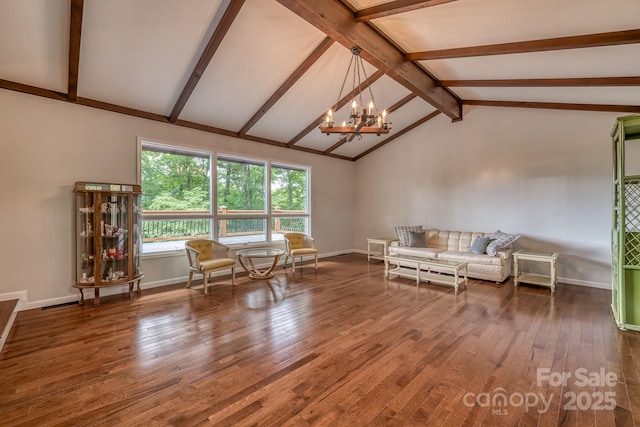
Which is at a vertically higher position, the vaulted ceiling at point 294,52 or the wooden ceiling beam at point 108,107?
the vaulted ceiling at point 294,52

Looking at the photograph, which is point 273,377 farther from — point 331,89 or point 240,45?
point 331,89

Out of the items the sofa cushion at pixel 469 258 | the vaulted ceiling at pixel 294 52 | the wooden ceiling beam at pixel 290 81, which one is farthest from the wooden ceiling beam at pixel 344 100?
the sofa cushion at pixel 469 258

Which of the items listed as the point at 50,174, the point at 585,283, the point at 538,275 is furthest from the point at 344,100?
the point at 585,283

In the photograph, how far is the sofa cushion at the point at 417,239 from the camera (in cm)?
646

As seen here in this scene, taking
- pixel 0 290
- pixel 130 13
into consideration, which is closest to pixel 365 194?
pixel 130 13

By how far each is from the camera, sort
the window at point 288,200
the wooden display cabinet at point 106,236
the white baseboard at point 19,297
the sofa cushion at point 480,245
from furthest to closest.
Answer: the window at point 288,200 < the sofa cushion at point 480,245 < the wooden display cabinet at point 106,236 < the white baseboard at point 19,297

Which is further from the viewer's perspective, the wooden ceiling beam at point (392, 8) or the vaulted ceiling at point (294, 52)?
the vaulted ceiling at point (294, 52)

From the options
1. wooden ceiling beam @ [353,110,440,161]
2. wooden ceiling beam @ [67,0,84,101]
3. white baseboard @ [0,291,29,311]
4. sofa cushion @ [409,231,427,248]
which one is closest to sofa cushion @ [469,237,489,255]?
sofa cushion @ [409,231,427,248]

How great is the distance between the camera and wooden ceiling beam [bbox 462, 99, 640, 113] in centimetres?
464

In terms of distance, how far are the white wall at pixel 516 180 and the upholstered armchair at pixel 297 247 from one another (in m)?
2.53

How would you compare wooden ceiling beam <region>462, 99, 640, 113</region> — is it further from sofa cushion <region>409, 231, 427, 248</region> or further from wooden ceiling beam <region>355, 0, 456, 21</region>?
wooden ceiling beam <region>355, 0, 456, 21</region>

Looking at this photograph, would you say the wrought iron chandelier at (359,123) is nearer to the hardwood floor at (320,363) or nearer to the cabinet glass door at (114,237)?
the hardwood floor at (320,363)

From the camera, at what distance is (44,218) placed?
12.8 feet

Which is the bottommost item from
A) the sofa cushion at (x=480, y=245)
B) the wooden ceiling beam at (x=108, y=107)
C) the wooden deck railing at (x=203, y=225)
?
the sofa cushion at (x=480, y=245)
